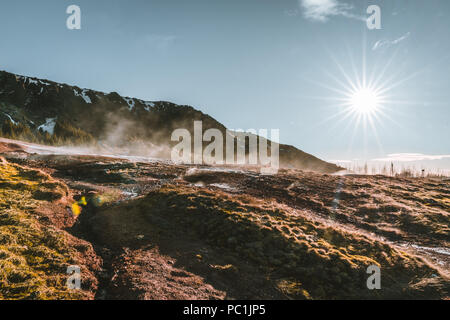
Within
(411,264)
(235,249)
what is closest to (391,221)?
(411,264)

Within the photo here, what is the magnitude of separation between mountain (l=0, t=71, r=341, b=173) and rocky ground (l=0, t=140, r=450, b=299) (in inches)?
3652

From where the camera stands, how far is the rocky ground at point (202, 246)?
10055mm

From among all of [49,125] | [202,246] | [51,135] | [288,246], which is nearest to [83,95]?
[49,125]

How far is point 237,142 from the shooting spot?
159m

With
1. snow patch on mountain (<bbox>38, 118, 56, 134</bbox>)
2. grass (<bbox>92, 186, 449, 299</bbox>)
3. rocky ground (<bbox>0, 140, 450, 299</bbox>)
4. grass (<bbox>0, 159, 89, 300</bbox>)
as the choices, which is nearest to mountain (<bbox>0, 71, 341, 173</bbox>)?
snow patch on mountain (<bbox>38, 118, 56, 134</bbox>)

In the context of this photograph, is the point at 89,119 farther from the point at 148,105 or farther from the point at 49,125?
the point at 148,105

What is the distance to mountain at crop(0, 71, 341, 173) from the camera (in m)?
120

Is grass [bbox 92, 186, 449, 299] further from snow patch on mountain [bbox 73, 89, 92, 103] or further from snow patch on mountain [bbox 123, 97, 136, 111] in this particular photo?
snow patch on mountain [bbox 123, 97, 136, 111]

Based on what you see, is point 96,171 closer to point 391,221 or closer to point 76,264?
point 76,264

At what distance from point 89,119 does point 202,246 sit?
530 feet

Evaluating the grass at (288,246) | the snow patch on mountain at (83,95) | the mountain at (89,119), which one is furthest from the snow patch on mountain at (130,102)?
the grass at (288,246)

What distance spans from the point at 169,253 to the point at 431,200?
3412cm

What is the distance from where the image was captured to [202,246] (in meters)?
14.3

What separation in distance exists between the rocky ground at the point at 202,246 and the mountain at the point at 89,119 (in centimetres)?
9276
